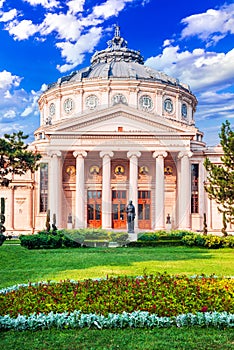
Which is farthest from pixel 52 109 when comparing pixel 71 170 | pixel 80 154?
pixel 80 154

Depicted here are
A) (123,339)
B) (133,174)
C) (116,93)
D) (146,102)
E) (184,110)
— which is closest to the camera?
(123,339)

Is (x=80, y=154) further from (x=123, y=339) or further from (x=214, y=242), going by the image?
(x=123, y=339)

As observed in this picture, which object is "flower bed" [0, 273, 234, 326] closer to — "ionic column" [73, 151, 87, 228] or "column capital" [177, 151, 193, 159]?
"ionic column" [73, 151, 87, 228]

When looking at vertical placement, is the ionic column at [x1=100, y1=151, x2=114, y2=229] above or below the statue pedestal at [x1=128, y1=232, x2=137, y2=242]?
above

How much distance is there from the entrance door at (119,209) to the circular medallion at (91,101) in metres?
13.0

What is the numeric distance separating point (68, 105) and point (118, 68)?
8194 millimetres

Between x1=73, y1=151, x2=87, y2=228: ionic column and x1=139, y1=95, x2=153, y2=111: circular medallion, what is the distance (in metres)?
13.5

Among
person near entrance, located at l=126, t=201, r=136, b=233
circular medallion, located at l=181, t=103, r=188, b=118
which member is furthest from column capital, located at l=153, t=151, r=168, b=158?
circular medallion, located at l=181, t=103, r=188, b=118

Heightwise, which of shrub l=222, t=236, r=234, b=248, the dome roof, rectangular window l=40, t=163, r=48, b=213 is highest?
the dome roof

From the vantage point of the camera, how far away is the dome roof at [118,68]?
179 ft

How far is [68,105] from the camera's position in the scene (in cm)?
5428

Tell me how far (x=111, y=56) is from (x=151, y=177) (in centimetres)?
2371

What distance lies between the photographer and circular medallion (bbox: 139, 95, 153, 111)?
172 ft

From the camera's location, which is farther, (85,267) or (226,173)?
(226,173)
